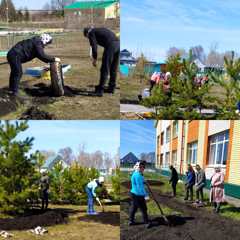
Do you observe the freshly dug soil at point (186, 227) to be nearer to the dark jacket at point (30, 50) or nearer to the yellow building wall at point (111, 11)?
the dark jacket at point (30, 50)

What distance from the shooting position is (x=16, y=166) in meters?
7.02

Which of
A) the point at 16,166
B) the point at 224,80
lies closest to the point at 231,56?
the point at 224,80

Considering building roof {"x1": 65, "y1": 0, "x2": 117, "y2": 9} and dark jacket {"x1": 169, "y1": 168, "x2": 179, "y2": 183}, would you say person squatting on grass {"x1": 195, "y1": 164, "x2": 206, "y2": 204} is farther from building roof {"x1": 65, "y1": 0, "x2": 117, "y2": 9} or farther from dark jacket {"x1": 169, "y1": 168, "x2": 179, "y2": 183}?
building roof {"x1": 65, "y1": 0, "x2": 117, "y2": 9}

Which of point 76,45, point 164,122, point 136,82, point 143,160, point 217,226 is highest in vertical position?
point 76,45

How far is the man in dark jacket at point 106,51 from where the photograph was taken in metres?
6.20

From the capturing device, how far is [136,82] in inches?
248

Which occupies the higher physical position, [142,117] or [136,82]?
[136,82]

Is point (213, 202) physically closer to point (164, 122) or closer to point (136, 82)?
point (164, 122)

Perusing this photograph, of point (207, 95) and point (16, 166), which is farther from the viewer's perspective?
point (16, 166)

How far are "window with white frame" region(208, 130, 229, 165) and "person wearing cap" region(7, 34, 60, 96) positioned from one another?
2120 mm

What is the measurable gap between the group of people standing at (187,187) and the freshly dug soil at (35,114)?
1207 mm

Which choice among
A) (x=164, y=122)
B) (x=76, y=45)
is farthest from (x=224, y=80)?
(x=76, y=45)

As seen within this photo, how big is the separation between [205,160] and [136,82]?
1279 mm

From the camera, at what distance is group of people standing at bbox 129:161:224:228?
242 inches
